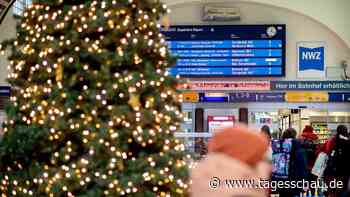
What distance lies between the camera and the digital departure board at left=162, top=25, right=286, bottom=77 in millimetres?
18328

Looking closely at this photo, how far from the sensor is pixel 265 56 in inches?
723

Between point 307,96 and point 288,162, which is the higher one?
point 307,96

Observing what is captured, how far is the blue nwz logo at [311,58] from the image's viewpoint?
60.5ft

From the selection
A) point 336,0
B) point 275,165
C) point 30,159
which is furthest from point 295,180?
point 336,0

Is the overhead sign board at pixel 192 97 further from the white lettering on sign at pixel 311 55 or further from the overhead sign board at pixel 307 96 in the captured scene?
the white lettering on sign at pixel 311 55

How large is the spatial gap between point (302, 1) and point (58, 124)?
44.0ft

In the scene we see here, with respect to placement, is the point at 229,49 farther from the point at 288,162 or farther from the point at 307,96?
the point at 288,162

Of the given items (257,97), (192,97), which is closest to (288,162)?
(257,97)

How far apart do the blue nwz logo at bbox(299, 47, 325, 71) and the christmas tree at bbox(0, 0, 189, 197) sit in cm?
1206

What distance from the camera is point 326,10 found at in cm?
1872

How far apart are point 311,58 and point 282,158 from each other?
857 centimetres

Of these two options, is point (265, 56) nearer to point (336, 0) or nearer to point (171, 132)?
point (336, 0)

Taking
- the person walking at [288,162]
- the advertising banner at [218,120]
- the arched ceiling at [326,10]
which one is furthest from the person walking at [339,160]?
the arched ceiling at [326,10]

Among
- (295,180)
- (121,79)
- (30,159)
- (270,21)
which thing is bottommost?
(295,180)
